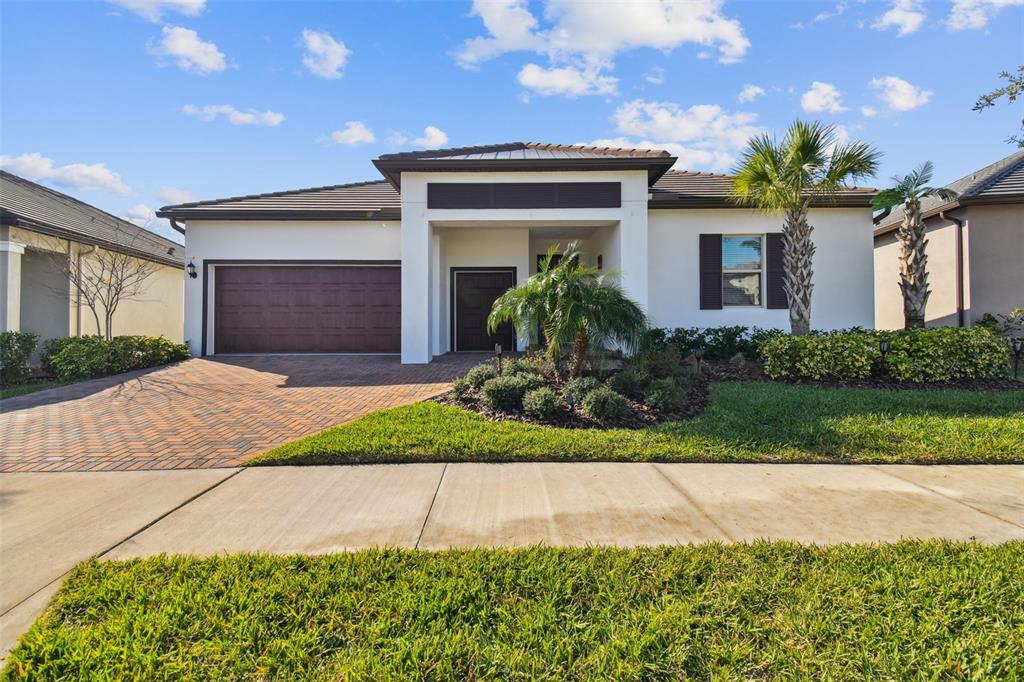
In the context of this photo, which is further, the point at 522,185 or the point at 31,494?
the point at 522,185

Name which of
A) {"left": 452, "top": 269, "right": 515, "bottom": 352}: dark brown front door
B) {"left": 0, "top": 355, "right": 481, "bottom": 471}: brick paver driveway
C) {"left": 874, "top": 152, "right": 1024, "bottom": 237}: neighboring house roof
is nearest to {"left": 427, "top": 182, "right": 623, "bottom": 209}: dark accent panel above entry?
{"left": 452, "top": 269, "right": 515, "bottom": 352}: dark brown front door

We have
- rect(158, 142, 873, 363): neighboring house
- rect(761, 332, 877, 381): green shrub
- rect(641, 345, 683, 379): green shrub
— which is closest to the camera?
rect(761, 332, 877, 381): green shrub

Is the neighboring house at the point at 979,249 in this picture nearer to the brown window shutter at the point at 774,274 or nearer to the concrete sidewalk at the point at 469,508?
the brown window shutter at the point at 774,274

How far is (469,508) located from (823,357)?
7.26 m

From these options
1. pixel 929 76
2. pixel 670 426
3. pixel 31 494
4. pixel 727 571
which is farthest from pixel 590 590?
pixel 929 76

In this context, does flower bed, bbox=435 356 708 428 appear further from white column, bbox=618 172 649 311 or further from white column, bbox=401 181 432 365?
white column, bbox=401 181 432 365

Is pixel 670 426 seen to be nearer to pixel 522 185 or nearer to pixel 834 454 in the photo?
pixel 834 454

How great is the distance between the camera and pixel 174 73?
333 inches

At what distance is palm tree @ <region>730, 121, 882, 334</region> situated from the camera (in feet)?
29.0

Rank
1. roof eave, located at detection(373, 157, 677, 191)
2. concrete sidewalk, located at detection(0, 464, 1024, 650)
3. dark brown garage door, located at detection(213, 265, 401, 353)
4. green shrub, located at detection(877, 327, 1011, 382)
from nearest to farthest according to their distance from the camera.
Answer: concrete sidewalk, located at detection(0, 464, 1024, 650) < green shrub, located at detection(877, 327, 1011, 382) < roof eave, located at detection(373, 157, 677, 191) < dark brown garage door, located at detection(213, 265, 401, 353)

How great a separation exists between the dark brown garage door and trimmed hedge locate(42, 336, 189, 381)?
203 cm

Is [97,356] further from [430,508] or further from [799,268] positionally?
[799,268]

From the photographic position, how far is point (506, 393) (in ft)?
22.0

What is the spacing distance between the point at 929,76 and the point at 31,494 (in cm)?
1323
